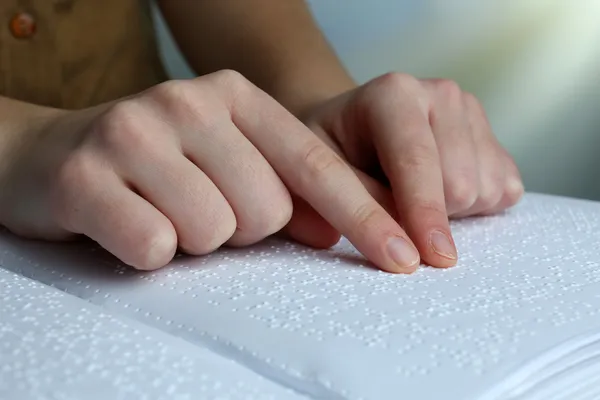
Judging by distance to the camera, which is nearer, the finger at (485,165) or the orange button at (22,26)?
the finger at (485,165)

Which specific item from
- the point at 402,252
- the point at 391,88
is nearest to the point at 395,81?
the point at 391,88

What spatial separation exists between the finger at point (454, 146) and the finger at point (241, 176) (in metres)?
0.10

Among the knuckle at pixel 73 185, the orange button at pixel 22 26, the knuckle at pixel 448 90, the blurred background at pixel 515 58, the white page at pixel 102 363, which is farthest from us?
the blurred background at pixel 515 58

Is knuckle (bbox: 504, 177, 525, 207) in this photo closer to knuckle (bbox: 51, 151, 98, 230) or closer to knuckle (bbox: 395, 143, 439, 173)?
knuckle (bbox: 395, 143, 439, 173)

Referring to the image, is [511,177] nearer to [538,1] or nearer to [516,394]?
[516,394]

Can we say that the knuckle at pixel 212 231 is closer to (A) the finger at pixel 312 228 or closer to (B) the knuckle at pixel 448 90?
(A) the finger at pixel 312 228

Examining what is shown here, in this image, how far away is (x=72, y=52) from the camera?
575 millimetres

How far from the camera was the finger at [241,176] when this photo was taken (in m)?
0.32

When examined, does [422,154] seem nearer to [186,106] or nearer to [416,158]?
[416,158]

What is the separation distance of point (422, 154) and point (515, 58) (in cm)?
51

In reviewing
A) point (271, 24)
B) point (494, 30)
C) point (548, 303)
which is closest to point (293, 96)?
point (271, 24)

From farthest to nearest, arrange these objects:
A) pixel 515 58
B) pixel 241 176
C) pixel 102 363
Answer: pixel 515 58, pixel 241 176, pixel 102 363

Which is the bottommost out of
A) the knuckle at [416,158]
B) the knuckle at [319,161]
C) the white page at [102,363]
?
the knuckle at [416,158]

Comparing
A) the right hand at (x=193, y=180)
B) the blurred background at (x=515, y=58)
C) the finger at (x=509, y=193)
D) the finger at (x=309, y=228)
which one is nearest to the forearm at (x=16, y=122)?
the right hand at (x=193, y=180)
